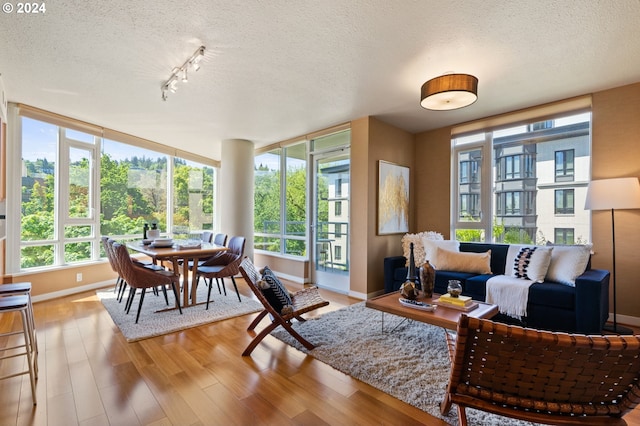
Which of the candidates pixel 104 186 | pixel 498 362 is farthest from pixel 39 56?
pixel 498 362

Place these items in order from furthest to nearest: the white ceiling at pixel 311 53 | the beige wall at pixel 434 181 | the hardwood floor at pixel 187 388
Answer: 1. the beige wall at pixel 434 181
2. the white ceiling at pixel 311 53
3. the hardwood floor at pixel 187 388

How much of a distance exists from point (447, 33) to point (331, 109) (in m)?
1.91

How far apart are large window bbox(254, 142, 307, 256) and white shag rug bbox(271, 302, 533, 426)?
7.63 feet

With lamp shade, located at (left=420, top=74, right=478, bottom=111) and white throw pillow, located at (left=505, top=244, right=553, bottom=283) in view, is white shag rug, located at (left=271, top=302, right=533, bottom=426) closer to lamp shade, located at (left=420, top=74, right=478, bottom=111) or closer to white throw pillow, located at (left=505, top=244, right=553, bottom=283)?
white throw pillow, located at (left=505, top=244, right=553, bottom=283)

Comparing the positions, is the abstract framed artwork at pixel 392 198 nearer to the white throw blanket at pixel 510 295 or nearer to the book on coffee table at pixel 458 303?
the white throw blanket at pixel 510 295

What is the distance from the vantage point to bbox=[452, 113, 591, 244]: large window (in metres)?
3.69

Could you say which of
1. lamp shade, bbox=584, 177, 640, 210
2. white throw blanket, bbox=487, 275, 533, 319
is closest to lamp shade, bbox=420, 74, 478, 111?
lamp shade, bbox=584, 177, 640, 210

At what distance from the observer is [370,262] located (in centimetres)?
431

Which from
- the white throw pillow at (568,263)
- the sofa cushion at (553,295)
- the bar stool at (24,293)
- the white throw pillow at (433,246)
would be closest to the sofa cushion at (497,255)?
the white throw pillow at (433,246)

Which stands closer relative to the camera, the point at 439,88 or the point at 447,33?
the point at 447,33

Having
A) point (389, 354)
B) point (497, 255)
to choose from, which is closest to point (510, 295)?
point (497, 255)

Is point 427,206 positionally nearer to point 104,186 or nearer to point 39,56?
point 39,56

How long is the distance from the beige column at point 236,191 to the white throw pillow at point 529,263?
166 inches

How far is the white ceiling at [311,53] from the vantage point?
6.94 ft
